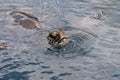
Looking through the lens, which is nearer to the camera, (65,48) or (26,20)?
(65,48)

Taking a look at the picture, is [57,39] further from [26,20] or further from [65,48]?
[26,20]

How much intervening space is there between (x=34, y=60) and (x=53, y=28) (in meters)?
2.54

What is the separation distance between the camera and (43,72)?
8188 millimetres

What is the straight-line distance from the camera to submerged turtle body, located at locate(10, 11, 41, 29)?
11.0 meters

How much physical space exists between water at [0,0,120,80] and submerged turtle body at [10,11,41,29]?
0.20 meters

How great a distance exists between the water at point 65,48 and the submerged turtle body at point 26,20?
0.64ft

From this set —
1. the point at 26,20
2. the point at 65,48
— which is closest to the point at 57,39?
the point at 65,48

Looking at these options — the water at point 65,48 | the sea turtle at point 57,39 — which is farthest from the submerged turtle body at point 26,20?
the sea turtle at point 57,39

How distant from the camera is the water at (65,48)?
26.9ft

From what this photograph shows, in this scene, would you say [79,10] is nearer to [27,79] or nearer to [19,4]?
[19,4]

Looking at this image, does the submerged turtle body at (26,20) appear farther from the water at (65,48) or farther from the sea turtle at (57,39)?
the sea turtle at (57,39)

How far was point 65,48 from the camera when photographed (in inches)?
364

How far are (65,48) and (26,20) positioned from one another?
250cm

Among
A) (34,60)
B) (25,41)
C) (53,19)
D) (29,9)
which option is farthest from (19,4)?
(34,60)
